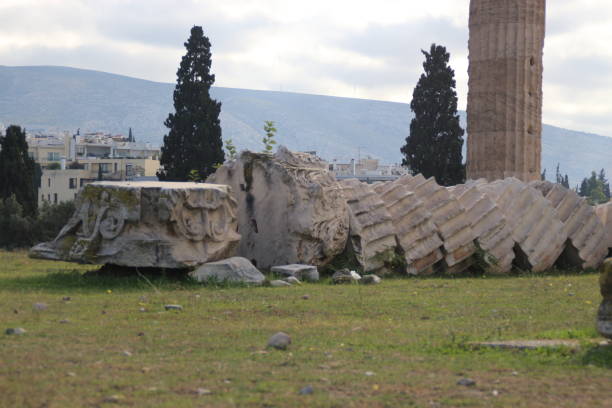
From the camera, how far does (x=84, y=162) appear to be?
220 ft

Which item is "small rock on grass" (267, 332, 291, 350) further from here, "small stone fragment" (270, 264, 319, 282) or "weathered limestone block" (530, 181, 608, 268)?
A: "weathered limestone block" (530, 181, 608, 268)

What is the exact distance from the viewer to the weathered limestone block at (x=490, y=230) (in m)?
12.8

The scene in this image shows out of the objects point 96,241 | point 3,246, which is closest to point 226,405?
point 96,241

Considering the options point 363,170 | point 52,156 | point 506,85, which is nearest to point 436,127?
point 506,85

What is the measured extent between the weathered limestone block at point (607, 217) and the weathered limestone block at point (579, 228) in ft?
0.52

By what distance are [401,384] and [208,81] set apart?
2734 centimetres

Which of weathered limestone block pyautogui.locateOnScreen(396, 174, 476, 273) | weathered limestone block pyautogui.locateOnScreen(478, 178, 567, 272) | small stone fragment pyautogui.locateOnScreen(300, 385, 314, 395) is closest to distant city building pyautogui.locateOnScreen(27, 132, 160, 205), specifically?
weathered limestone block pyautogui.locateOnScreen(478, 178, 567, 272)

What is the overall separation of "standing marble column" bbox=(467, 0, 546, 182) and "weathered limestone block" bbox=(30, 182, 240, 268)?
32.0 ft

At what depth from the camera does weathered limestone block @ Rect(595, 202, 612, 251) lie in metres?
14.7

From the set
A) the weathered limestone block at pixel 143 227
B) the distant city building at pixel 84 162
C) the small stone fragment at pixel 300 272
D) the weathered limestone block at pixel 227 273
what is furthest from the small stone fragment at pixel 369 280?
the distant city building at pixel 84 162

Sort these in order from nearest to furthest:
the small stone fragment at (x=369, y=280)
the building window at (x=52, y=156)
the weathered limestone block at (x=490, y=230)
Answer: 1. the small stone fragment at (x=369, y=280)
2. the weathered limestone block at (x=490, y=230)
3. the building window at (x=52, y=156)

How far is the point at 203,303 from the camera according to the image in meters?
8.42

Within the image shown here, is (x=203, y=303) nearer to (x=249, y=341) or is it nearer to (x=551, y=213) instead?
(x=249, y=341)

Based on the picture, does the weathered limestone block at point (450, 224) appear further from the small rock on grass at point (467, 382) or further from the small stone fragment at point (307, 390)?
the small stone fragment at point (307, 390)
